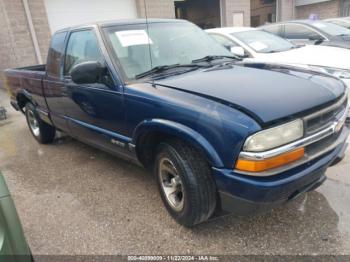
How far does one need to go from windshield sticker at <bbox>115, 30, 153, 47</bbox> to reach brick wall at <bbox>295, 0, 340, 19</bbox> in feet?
62.8

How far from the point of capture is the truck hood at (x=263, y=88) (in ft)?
6.54

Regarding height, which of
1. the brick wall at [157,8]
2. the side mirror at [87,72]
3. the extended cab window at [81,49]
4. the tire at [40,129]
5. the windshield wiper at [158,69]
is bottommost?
the tire at [40,129]

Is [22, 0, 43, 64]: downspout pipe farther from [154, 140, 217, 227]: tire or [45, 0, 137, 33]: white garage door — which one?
[154, 140, 217, 227]: tire

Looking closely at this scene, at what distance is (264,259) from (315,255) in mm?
374

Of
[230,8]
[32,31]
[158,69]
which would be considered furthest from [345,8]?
[158,69]

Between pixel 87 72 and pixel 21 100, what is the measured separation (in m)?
3.24

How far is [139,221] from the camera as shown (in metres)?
2.75

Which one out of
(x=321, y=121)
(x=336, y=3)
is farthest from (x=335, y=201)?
(x=336, y=3)

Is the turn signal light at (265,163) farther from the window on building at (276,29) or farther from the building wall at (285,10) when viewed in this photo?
the building wall at (285,10)

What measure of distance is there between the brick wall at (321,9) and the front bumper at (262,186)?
1999 centimetres

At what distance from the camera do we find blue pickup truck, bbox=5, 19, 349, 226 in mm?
1955

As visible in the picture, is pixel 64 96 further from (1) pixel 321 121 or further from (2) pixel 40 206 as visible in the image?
(1) pixel 321 121

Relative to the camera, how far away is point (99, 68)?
2.78 m

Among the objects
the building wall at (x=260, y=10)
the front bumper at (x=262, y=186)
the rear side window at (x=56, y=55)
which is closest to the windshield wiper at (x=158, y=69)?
the front bumper at (x=262, y=186)
